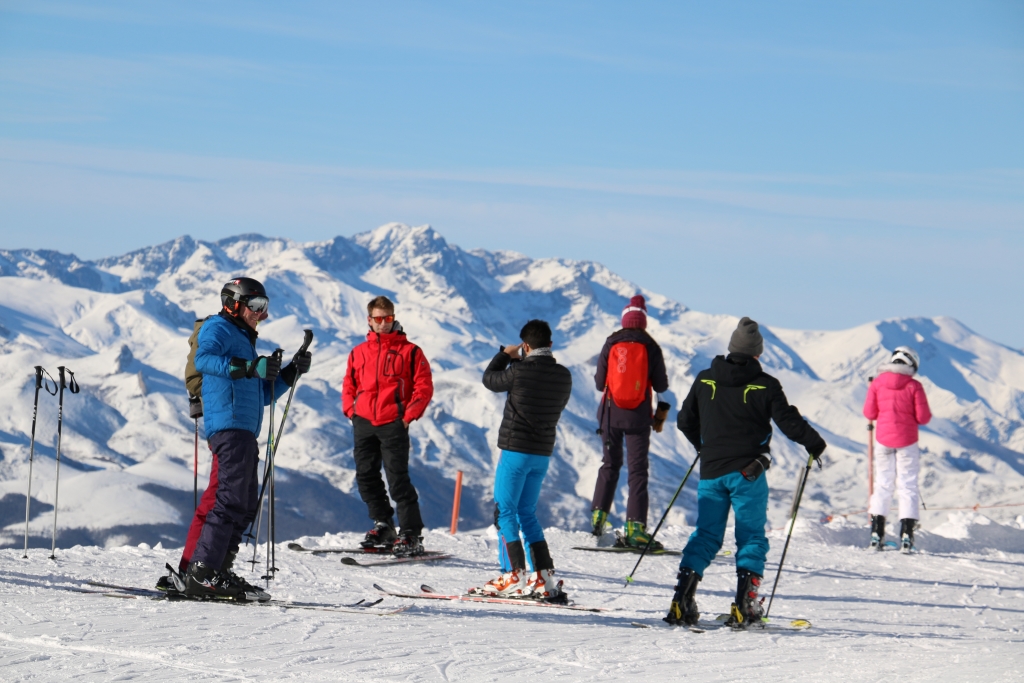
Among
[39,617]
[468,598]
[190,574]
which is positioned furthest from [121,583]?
[468,598]

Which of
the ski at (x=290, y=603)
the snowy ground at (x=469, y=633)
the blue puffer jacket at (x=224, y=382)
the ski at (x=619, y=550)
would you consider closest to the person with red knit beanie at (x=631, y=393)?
the ski at (x=619, y=550)

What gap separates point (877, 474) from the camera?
14633mm

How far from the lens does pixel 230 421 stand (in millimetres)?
7738

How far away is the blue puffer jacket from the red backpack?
487 centimetres

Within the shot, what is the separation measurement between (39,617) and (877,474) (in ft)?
34.2

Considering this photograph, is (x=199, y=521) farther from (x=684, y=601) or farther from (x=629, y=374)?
(x=629, y=374)

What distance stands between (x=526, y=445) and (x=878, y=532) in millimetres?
7966

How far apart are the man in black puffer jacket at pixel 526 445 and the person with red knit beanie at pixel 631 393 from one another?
3.05 m

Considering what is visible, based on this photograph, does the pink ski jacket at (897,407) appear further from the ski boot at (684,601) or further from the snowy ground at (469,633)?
the ski boot at (684,601)

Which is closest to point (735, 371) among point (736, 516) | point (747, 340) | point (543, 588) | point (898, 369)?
point (747, 340)

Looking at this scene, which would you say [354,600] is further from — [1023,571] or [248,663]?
[1023,571]

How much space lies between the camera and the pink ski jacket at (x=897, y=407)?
47.1 feet

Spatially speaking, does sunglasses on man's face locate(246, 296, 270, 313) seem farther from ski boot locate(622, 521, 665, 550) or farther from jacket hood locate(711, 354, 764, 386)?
ski boot locate(622, 521, 665, 550)

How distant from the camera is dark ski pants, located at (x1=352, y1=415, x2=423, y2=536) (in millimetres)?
10648
